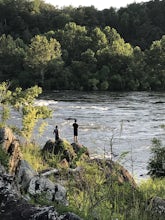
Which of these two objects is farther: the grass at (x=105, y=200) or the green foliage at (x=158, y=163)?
the green foliage at (x=158, y=163)

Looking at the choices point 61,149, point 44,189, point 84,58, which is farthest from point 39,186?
point 84,58

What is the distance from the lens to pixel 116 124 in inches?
2264

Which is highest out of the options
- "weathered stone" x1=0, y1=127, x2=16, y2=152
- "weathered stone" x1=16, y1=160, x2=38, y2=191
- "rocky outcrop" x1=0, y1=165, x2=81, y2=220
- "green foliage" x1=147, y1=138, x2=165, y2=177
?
"rocky outcrop" x1=0, y1=165, x2=81, y2=220

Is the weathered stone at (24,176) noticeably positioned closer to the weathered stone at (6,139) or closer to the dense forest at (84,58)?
the weathered stone at (6,139)

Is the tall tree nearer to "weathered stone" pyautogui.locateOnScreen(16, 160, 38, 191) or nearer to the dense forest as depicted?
the dense forest

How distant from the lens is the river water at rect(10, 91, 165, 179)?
4147 centimetres

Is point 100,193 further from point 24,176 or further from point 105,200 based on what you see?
point 24,176

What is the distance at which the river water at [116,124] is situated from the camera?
136 ft

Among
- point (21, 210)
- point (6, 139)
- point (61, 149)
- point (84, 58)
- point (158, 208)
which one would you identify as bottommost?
point (61, 149)

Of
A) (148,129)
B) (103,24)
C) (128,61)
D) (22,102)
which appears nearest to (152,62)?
(128,61)

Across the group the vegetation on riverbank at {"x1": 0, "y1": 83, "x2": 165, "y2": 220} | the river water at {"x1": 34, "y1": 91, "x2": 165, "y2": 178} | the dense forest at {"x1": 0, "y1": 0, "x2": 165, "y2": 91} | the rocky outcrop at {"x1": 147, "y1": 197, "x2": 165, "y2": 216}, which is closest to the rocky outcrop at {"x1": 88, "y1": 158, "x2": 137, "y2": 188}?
the vegetation on riverbank at {"x1": 0, "y1": 83, "x2": 165, "y2": 220}

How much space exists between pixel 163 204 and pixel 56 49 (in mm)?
117512

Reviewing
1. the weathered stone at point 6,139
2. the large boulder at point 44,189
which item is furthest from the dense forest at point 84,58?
the large boulder at point 44,189

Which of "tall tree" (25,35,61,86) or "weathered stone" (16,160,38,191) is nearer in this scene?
"weathered stone" (16,160,38,191)
